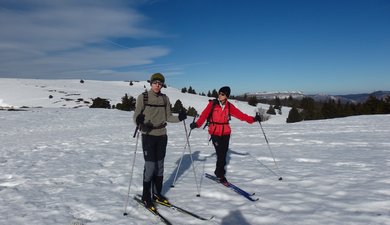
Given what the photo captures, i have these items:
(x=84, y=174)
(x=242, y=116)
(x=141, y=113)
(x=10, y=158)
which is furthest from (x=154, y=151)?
(x=10, y=158)

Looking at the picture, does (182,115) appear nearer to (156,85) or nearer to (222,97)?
(156,85)

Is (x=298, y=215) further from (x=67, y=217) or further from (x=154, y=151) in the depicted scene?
(x=67, y=217)

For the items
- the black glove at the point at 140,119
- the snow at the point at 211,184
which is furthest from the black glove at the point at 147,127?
the snow at the point at 211,184

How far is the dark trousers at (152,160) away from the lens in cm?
674

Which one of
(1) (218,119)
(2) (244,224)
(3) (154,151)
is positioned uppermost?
(1) (218,119)

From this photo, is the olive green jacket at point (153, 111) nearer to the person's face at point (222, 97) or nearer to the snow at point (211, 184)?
the snow at point (211, 184)

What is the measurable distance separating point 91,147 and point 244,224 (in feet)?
37.9

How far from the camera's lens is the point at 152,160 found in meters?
6.81

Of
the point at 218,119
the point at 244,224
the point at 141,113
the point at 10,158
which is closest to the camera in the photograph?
the point at 244,224

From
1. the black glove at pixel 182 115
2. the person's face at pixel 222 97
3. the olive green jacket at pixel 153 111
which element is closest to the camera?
the olive green jacket at pixel 153 111

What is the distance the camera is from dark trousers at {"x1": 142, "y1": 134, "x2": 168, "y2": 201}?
6.74 m

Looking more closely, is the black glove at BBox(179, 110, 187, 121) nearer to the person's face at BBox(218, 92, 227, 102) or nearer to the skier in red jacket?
the skier in red jacket

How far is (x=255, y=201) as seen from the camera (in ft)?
22.9

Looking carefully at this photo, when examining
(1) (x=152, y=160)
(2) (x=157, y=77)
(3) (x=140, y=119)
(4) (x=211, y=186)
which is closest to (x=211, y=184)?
(4) (x=211, y=186)
